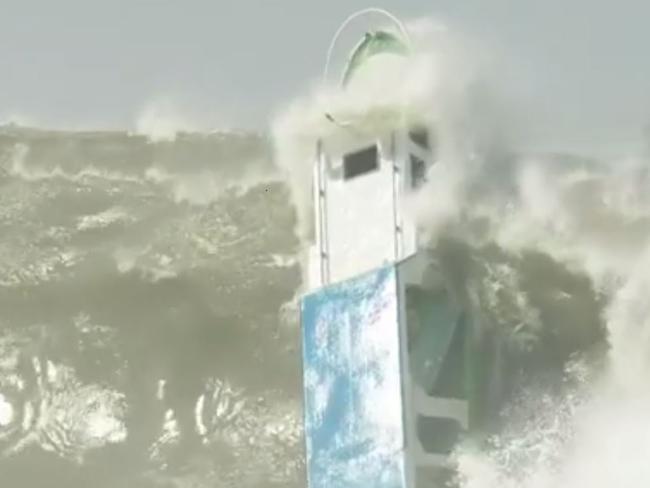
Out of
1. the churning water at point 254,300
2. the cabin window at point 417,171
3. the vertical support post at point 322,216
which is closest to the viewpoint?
the churning water at point 254,300

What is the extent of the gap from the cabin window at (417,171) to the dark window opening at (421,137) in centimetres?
14

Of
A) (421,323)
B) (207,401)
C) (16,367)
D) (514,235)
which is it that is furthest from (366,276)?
(16,367)

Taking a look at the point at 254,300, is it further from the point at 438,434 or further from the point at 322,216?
the point at 438,434

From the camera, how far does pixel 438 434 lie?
1406 cm

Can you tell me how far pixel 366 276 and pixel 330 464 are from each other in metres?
1.49

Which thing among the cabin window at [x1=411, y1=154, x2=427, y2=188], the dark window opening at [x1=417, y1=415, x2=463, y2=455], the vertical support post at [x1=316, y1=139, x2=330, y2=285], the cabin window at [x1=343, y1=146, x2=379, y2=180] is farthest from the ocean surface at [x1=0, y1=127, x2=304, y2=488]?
the cabin window at [x1=411, y1=154, x2=427, y2=188]

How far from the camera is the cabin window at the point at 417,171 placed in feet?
48.3

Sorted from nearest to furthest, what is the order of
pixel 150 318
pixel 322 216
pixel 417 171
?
pixel 417 171 → pixel 322 216 → pixel 150 318

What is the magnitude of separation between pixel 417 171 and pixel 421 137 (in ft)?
1.00

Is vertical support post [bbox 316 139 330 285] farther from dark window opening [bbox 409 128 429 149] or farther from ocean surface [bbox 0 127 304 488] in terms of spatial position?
ocean surface [bbox 0 127 304 488]

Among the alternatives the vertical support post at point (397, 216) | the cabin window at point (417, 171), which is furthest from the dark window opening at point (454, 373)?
the cabin window at point (417, 171)

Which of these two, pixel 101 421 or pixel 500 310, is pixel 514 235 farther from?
pixel 101 421

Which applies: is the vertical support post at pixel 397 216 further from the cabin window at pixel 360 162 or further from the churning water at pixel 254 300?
the cabin window at pixel 360 162

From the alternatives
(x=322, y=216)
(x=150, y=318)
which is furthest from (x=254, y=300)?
(x=322, y=216)
